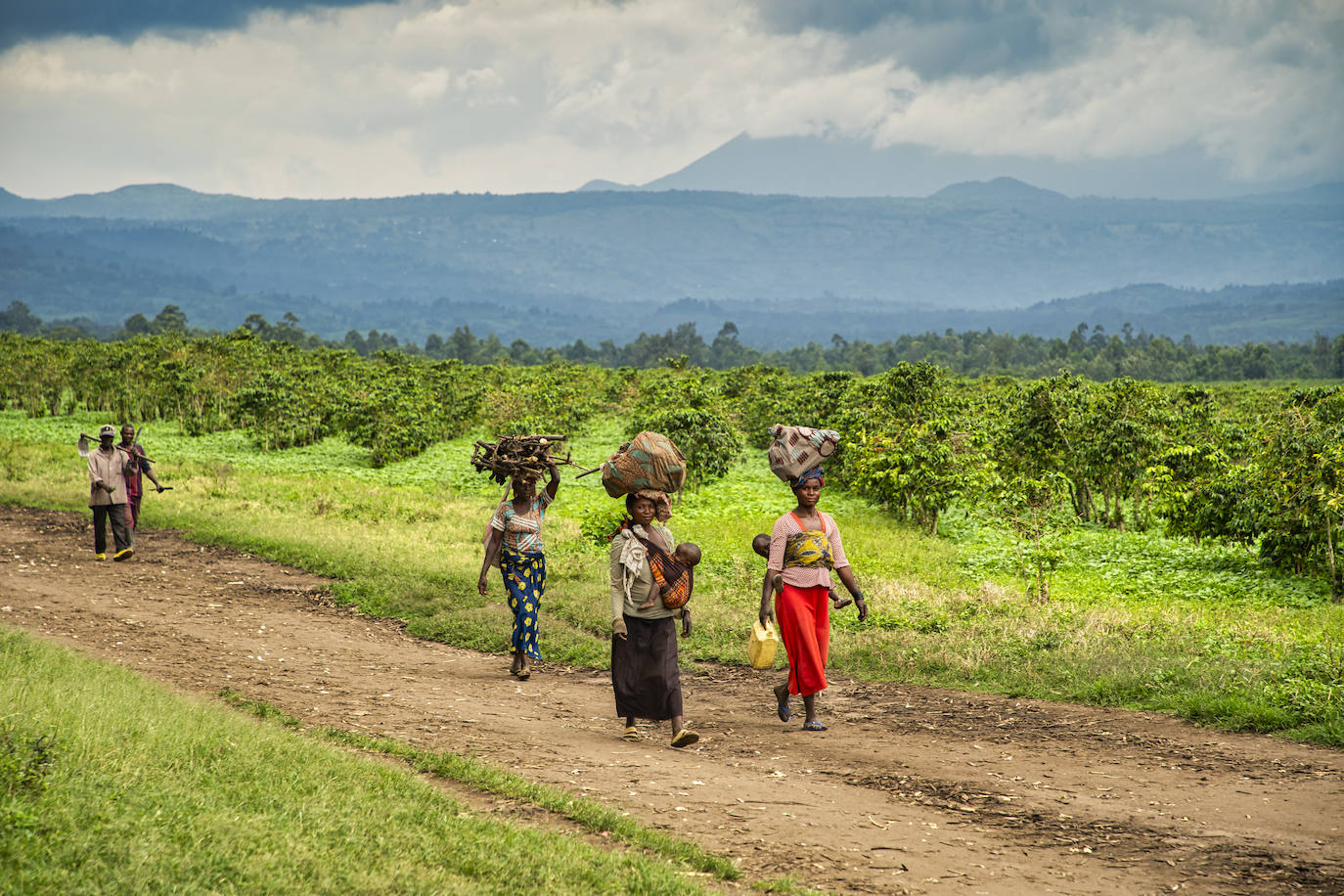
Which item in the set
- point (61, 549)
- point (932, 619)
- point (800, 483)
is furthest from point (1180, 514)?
point (61, 549)

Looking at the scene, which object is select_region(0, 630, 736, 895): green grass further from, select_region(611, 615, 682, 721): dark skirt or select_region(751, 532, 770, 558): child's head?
select_region(751, 532, 770, 558): child's head

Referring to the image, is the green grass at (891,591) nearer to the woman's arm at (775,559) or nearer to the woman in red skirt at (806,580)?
the woman in red skirt at (806,580)

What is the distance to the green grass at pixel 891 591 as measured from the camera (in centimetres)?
846

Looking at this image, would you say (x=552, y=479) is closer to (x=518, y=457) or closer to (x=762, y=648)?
(x=518, y=457)

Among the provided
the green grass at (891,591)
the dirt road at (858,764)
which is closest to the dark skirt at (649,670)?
the dirt road at (858,764)

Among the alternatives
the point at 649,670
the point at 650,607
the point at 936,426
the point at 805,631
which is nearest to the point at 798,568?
the point at 805,631

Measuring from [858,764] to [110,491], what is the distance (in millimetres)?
11903

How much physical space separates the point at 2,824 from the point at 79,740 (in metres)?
1.18

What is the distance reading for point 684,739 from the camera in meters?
7.32

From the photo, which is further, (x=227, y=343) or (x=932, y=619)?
(x=227, y=343)

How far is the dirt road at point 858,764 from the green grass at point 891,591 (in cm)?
60

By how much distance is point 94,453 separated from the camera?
13914 mm

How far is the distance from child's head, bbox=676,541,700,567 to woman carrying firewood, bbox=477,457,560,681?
213 centimetres

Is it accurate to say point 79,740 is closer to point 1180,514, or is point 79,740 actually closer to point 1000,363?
point 1180,514
